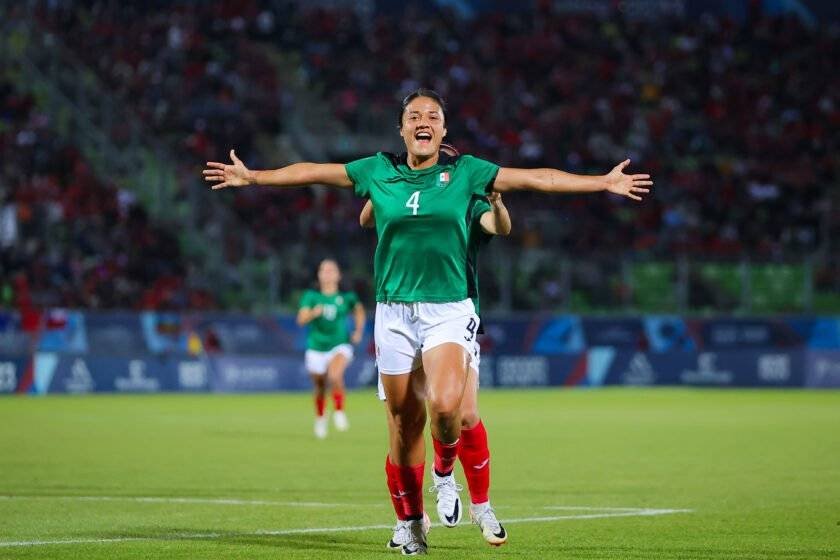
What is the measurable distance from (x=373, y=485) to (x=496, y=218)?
5.37 metres

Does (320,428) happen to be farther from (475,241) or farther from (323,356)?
(475,241)

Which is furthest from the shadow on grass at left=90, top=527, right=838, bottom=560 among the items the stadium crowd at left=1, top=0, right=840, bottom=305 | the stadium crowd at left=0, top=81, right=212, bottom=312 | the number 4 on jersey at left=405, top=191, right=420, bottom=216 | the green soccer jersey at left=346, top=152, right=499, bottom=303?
the stadium crowd at left=1, top=0, right=840, bottom=305

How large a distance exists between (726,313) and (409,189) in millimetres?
26098

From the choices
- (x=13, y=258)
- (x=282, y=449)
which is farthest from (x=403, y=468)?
(x=13, y=258)

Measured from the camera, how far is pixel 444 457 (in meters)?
8.99

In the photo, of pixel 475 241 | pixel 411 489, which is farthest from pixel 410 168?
pixel 411 489

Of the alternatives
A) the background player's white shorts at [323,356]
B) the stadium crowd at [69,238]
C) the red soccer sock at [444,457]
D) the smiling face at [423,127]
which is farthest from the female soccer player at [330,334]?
the smiling face at [423,127]

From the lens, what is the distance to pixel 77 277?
104ft

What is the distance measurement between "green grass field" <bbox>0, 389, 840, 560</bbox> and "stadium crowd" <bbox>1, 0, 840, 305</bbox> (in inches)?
392

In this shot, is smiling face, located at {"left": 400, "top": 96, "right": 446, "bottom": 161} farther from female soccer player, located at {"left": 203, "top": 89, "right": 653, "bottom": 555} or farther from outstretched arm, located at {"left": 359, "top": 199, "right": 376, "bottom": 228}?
outstretched arm, located at {"left": 359, "top": 199, "right": 376, "bottom": 228}

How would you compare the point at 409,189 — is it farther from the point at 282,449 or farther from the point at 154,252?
the point at 154,252

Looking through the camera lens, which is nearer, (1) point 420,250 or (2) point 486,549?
(1) point 420,250

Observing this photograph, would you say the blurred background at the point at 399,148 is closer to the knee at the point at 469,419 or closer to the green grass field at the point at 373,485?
the green grass field at the point at 373,485

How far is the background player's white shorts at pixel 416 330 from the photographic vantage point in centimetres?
862
